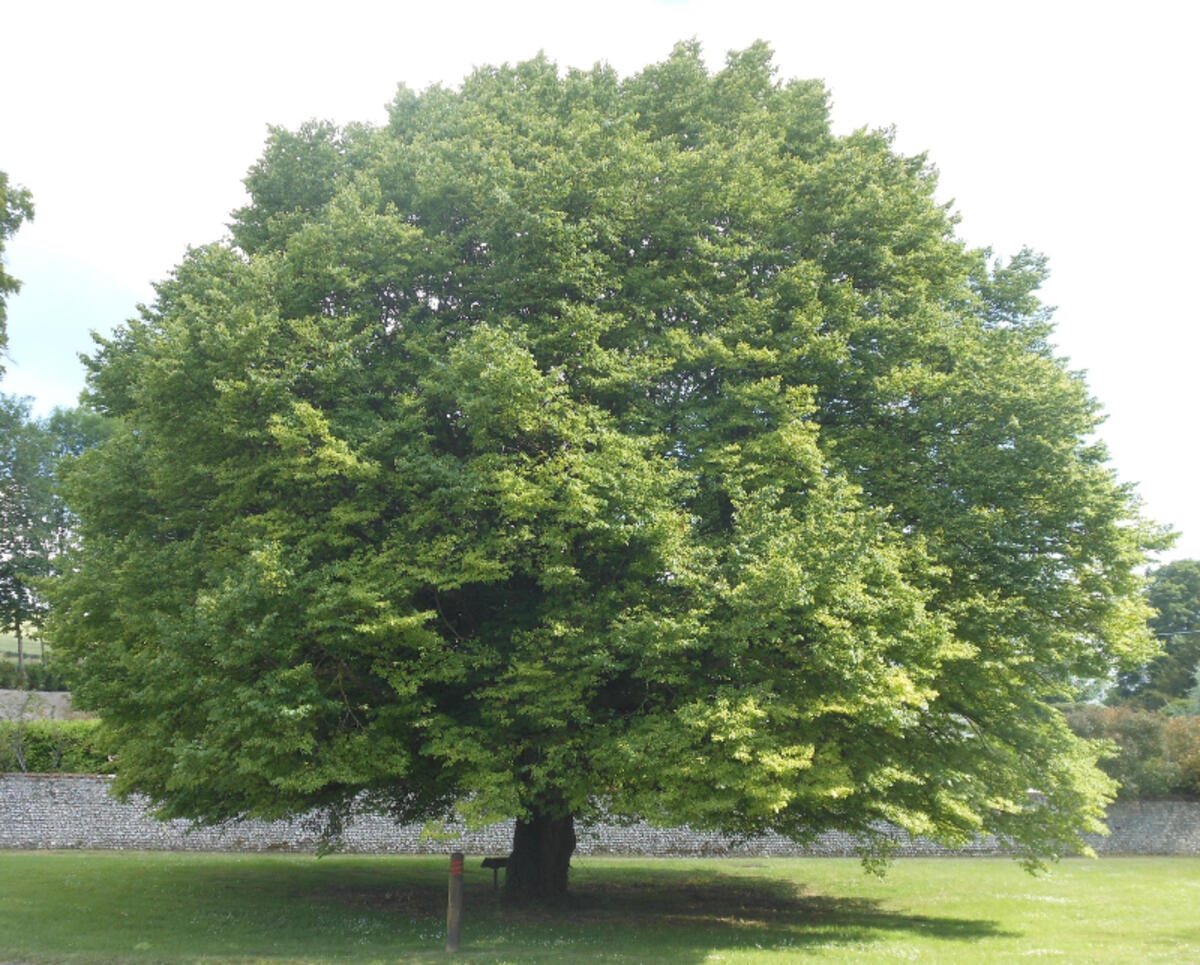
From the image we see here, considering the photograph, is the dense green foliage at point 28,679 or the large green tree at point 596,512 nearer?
the large green tree at point 596,512

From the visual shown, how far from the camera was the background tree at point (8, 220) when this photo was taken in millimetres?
23891

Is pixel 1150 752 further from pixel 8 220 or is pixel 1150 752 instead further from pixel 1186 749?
pixel 8 220

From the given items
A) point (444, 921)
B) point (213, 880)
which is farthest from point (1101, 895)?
point (213, 880)

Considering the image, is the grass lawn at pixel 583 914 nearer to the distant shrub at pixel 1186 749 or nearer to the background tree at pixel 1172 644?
the distant shrub at pixel 1186 749

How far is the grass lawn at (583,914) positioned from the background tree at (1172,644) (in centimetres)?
3474

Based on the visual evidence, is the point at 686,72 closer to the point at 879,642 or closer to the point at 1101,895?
the point at 879,642

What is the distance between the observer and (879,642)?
1257cm

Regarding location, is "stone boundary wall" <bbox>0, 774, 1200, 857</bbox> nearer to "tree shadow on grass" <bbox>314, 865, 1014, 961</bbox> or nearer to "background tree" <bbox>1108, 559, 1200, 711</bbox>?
"tree shadow on grass" <bbox>314, 865, 1014, 961</bbox>

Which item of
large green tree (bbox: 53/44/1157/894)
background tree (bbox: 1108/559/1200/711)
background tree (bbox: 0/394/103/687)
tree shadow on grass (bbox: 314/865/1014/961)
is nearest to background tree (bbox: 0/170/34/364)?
large green tree (bbox: 53/44/1157/894)

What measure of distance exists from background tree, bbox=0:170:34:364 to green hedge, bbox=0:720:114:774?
11.7 m

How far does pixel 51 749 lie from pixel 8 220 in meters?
16.5

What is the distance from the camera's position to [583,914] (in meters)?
16.9

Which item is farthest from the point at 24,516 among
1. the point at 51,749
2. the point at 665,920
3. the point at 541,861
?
the point at 665,920

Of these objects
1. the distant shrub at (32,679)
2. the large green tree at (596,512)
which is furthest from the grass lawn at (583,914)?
the distant shrub at (32,679)
